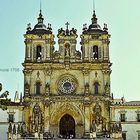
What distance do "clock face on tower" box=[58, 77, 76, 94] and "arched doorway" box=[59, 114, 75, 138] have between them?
10.6 ft

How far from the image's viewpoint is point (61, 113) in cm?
5812

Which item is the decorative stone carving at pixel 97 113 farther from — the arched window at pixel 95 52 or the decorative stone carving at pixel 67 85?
the arched window at pixel 95 52

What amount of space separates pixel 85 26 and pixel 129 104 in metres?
12.1

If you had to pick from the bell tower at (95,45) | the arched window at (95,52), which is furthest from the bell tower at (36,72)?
the arched window at (95,52)

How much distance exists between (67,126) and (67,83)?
221 inches

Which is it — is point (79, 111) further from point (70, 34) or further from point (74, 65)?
point (70, 34)

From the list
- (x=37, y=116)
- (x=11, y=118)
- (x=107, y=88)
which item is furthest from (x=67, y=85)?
(x=11, y=118)

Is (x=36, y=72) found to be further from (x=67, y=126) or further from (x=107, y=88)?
Answer: (x=107, y=88)

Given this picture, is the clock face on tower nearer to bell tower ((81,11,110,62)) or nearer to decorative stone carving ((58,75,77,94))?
decorative stone carving ((58,75,77,94))

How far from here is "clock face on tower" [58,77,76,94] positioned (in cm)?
5894

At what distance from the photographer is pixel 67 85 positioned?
59219 millimetres

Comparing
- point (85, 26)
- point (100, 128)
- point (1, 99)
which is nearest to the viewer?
point (1, 99)

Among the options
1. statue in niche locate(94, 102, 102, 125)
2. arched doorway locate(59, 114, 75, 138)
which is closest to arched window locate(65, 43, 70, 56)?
statue in niche locate(94, 102, 102, 125)

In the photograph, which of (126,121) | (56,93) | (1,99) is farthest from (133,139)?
(1,99)
